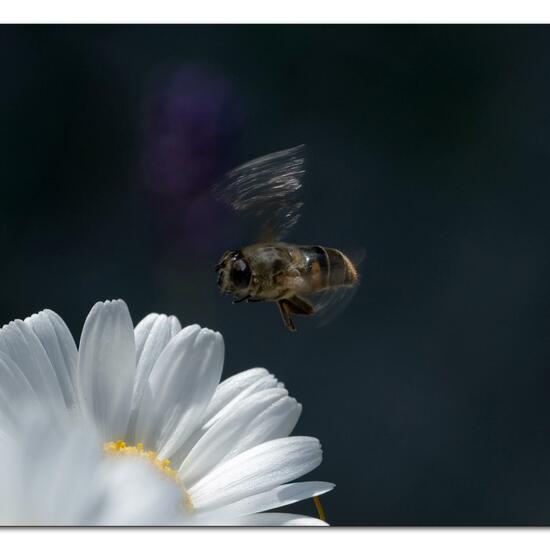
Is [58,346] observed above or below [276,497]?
above

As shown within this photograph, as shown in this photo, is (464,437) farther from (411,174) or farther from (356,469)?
(411,174)

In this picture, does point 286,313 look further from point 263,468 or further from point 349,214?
point 349,214

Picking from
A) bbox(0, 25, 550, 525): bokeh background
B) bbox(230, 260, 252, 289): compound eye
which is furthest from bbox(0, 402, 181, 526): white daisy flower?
bbox(0, 25, 550, 525): bokeh background

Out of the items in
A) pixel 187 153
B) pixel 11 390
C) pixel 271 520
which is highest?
pixel 187 153

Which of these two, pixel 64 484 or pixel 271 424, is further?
pixel 271 424

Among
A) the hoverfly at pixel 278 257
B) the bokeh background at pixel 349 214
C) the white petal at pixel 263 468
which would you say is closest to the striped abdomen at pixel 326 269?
the hoverfly at pixel 278 257

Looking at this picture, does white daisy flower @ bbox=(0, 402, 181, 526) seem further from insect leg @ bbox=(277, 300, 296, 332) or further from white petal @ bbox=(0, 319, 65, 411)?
insect leg @ bbox=(277, 300, 296, 332)

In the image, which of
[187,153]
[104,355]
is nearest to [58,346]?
[104,355]
